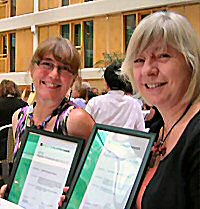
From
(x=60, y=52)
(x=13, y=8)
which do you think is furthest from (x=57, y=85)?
(x=13, y=8)

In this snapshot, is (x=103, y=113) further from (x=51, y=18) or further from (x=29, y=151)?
(x=51, y=18)

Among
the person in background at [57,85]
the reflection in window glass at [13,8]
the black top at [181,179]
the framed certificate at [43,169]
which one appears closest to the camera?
the black top at [181,179]

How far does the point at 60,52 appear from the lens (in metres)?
1.53

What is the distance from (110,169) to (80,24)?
999 cm

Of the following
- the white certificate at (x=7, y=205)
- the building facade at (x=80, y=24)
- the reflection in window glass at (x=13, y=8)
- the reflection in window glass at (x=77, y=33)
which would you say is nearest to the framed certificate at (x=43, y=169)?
the white certificate at (x=7, y=205)

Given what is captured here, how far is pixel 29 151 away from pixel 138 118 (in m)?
1.99

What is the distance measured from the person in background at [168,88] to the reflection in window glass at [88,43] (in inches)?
370

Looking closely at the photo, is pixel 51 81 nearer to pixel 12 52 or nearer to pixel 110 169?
pixel 110 169

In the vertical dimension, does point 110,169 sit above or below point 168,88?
below

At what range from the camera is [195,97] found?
107 centimetres

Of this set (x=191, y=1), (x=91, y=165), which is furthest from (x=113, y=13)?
(x=91, y=165)

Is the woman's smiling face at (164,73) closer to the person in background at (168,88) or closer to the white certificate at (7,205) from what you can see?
the person in background at (168,88)

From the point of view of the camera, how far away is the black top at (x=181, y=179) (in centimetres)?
91

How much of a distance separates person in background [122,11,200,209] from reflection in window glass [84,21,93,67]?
30.9 ft
